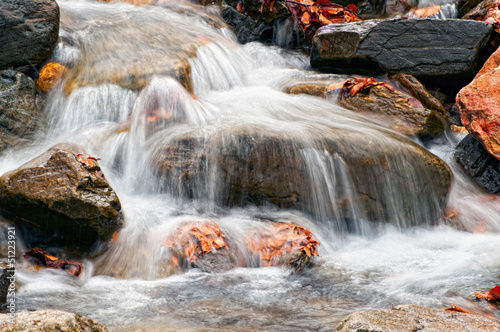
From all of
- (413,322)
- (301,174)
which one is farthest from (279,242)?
(413,322)

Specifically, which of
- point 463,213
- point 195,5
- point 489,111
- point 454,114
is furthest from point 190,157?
point 195,5

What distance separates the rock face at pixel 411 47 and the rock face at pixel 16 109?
15.8 feet

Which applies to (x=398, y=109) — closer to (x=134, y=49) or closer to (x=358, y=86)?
(x=358, y=86)

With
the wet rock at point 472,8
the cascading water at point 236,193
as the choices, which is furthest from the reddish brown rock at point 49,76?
the wet rock at point 472,8

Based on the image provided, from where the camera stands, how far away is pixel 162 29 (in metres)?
7.82

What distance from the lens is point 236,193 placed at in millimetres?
4836

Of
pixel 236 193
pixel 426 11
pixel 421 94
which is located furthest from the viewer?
pixel 426 11

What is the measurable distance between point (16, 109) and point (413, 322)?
231 inches

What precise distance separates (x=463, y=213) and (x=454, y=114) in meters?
2.68

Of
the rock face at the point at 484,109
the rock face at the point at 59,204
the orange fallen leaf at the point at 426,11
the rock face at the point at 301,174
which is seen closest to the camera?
the rock face at the point at 59,204

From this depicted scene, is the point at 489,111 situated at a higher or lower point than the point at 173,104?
higher

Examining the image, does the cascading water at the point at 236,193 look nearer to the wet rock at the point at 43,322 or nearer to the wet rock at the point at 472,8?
the wet rock at the point at 43,322

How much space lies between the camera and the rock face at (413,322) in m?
2.00

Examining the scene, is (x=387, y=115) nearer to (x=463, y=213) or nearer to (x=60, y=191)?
(x=463, y=213)
